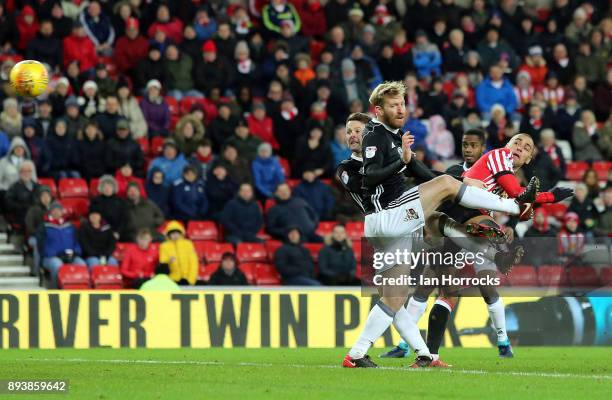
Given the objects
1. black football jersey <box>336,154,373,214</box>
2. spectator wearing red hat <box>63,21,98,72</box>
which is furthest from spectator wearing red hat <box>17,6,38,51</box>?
black football jersey <box>336,154,373,214</box>

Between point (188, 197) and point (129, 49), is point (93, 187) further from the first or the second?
point (129, 49)

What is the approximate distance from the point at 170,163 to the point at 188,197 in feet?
2.11

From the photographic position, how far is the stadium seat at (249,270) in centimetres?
2052

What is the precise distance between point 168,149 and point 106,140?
0.97 m

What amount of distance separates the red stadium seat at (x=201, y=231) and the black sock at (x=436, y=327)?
8823 millimetres

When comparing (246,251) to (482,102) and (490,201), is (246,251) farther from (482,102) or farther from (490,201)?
(490,201)

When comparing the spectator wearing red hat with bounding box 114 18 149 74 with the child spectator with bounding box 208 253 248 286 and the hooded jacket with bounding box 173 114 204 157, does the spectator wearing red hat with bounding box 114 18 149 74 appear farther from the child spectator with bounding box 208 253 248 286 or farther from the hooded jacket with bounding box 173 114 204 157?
the child spectator with bounding box 208 253 248 286

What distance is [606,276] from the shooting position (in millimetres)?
18703

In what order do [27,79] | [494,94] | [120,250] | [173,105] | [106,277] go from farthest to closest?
[494,94] → [173,105] → [120,250] → [106,277] → [27,79]

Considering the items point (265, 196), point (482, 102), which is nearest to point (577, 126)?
point (482, 102)

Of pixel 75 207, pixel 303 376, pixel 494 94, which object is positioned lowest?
pixel 303 376

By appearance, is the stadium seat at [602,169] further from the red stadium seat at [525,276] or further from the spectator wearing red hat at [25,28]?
the spectator wearing red hat at [25,28]

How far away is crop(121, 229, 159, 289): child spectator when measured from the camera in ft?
64.0

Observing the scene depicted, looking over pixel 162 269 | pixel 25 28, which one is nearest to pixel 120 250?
pixel 162 269
